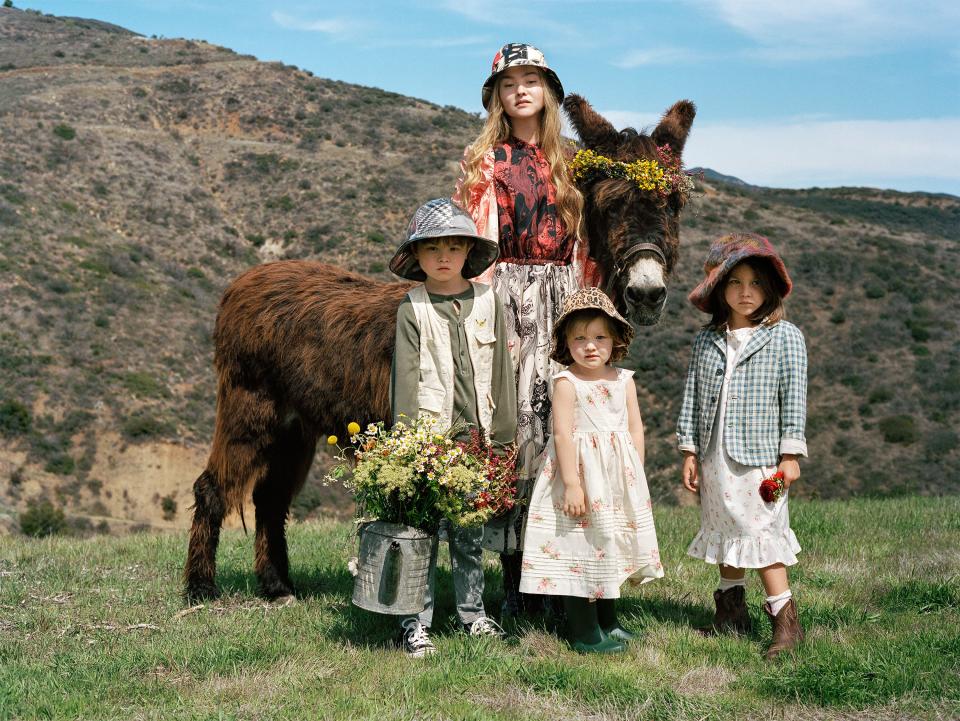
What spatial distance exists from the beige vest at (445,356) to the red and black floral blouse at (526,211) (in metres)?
0.43

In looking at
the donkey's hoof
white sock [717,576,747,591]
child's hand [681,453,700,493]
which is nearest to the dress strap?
child's hand [681,453,700,493]

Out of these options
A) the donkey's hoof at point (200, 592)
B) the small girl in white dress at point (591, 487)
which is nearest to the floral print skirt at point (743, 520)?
the small girl in white dress at point (591, 487)

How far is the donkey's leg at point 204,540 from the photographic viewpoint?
5.34 metres

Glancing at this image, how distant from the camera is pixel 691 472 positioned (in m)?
4.20

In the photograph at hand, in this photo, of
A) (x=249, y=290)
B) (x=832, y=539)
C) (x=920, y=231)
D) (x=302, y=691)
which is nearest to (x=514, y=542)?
(x=302, y=691)

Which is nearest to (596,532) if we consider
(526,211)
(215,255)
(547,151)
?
(526,211)

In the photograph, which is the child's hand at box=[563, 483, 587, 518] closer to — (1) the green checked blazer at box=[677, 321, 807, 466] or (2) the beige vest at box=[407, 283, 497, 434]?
(2) the beige vest at box=[407, 283, 497, 434]

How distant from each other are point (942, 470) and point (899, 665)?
24.2 m

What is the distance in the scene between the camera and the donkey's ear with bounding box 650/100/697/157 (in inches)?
186

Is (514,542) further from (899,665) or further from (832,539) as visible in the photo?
(832,539)

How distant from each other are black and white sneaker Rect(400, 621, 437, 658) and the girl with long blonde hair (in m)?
0.60

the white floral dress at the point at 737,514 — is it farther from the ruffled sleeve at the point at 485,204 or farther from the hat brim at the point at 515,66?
the hat brim at the point at 515,66

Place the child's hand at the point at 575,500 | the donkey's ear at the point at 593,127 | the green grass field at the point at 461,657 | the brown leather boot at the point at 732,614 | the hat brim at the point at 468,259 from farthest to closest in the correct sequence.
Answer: the donkey's ear at the point at 593,127
the brown leather boot at the point at 732,614
the hat brim at the point at 468,259
the child's hand at the point at 575,500
the green grass field at the point at 461,657

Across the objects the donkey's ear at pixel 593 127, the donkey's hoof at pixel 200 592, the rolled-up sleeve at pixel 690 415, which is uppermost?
the donkey's ear at pixel 593 127
